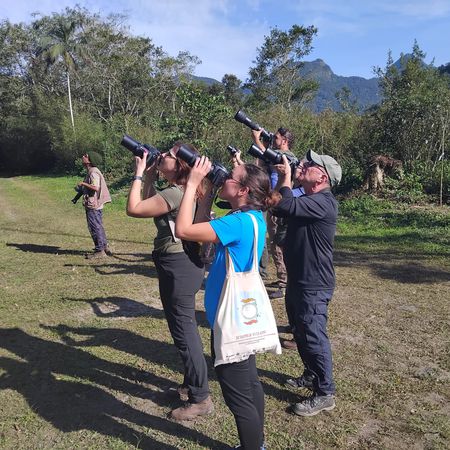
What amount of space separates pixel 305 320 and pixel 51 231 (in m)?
8.11

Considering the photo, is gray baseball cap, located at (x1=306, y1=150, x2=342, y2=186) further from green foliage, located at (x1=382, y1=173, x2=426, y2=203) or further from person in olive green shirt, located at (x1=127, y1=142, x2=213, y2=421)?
green foliage, located at (x1=382, y1=173, x2=426, y2=203)

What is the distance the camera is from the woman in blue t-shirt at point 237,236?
2.24 metres

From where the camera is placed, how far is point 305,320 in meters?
3.14

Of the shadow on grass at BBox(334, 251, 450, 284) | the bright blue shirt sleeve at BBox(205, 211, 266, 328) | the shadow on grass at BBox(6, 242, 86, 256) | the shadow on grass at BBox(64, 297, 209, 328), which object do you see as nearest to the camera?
the bright blue shirt sleeve at BBox(205, 211, 266, 328)

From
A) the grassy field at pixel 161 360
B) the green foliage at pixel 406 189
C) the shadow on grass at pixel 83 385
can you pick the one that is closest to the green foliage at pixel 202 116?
the green foliage at pixel 406 189

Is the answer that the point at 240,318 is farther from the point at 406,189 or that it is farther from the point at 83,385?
the point at 406,189

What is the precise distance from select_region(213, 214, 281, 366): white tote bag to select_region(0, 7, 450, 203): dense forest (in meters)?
9.71

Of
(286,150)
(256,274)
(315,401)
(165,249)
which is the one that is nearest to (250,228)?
(256,274)

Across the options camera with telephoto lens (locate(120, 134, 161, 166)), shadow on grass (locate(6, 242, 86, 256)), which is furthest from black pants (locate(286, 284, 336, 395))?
shadow on grass (locate(6, 242, 86, 256))

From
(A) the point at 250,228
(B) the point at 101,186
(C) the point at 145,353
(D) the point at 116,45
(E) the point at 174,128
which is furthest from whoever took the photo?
(D) the point at 116,45

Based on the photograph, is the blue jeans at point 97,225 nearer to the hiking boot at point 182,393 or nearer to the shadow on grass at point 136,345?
the shadow on grass at point 136,345

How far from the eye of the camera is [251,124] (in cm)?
468

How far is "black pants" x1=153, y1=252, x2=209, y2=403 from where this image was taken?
120 inches

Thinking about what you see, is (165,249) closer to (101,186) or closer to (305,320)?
(305,320)
